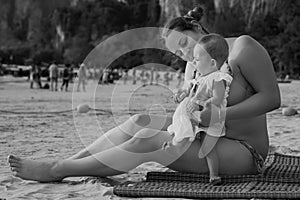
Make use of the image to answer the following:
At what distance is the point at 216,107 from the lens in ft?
8.14

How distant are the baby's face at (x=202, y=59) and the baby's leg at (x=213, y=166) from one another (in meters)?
0.43

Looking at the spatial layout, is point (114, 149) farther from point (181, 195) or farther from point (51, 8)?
point (51, 8)

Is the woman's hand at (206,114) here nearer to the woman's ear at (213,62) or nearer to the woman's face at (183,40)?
the woman's ear at (213,62)

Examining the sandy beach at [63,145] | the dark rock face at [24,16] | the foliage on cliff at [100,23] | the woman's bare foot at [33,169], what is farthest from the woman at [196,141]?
the dark rock face at [24,16]

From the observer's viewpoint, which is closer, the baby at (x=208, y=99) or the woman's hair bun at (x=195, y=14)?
the baby at (x=208, y=99)

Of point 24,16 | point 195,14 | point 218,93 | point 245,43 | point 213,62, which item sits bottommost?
point 218,93

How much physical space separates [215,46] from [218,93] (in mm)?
232

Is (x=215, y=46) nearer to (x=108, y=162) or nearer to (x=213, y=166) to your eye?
(x=213, y=166)

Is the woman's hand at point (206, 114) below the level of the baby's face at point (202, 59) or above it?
below

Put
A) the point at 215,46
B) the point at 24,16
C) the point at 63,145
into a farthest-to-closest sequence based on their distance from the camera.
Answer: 1. the point at 24,16
2. the point at 63,145
3. the point at 215,46

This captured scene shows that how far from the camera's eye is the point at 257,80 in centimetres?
259

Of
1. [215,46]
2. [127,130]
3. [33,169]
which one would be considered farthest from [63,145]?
[215,46]

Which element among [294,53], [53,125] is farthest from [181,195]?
[294,53]

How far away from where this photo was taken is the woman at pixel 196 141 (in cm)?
259
